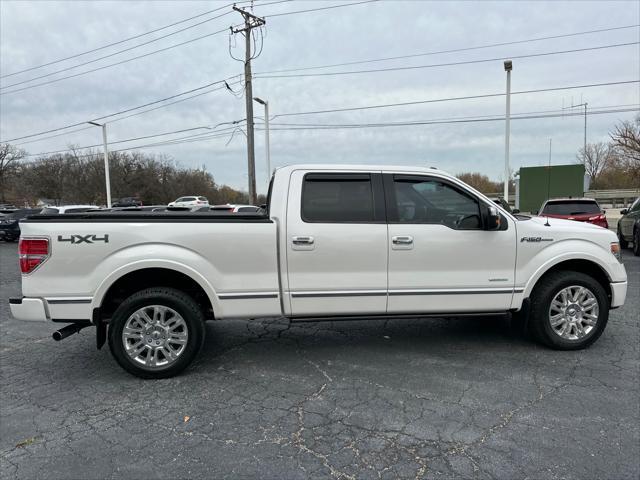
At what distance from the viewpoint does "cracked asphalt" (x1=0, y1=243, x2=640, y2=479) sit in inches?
111

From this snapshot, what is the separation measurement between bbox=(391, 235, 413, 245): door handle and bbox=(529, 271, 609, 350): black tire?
4.99 ft

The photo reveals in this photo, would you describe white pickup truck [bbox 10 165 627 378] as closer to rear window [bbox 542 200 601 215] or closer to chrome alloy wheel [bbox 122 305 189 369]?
chrome alloy wheel [bbox 122 305 189 369]

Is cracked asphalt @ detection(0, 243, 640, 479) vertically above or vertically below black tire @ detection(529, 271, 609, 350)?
below

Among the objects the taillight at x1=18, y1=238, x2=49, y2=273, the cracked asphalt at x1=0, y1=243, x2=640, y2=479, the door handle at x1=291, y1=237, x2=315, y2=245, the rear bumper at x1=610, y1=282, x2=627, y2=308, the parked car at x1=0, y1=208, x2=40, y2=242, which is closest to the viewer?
the cracked asphalt at x1=0, y1=243, x2=640, y2=479

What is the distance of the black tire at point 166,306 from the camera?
4035 mm

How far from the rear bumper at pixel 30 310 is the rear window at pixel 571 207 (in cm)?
1137

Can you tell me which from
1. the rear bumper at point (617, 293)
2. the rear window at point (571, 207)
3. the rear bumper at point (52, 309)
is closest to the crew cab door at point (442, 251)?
the rear bumper at point (617, 293)

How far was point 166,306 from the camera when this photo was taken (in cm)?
411

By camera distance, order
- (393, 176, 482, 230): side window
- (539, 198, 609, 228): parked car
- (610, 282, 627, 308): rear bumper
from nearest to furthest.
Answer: (393, 176, 482, 230): side window → (610, 282, 627, 308): rear bumper → (539, 198, 609, 228): parked car

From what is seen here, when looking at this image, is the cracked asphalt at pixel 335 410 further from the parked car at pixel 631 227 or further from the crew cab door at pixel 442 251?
the parked car at pixel 631 227

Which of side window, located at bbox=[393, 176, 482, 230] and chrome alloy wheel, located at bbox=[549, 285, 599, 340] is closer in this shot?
side window, located at bbox=[393, 176, 482, 230]

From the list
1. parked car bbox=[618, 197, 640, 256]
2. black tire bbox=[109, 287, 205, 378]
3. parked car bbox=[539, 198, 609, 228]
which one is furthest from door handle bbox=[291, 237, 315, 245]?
parked car bbox=[618, 197, 640, 256]

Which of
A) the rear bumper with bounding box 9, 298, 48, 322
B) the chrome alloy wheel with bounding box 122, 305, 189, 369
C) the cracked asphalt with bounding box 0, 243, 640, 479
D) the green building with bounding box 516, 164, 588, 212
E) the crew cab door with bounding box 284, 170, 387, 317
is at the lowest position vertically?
the cracked asphalt with bounding box 0, 243, 640, 479

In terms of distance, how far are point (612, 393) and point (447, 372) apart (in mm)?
1352
